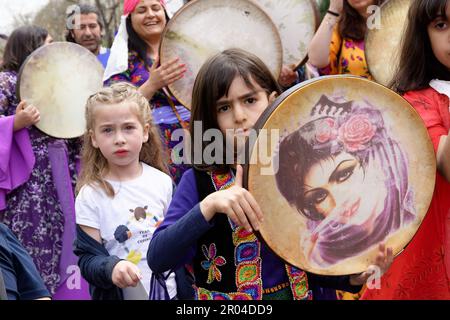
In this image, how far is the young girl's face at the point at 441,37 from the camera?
93.6 inches

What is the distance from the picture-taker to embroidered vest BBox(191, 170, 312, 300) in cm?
215

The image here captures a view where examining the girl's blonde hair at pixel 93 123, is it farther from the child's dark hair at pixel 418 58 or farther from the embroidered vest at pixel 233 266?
the child's dark hair at pixel 418 58

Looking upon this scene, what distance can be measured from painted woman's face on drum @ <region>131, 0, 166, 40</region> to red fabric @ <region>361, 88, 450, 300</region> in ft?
7.12

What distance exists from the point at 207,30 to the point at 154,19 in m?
0.61

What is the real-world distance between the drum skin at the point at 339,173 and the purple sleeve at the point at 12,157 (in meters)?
2.79

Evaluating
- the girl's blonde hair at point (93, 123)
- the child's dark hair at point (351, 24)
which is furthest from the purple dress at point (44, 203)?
the child's dark hair at point (351, 24)


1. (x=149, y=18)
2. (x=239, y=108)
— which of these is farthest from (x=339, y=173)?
(x=149, y=18)

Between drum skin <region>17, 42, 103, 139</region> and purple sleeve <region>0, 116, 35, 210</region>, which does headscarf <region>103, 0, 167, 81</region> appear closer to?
drum skin <region>17, 42, 103, 139</region>

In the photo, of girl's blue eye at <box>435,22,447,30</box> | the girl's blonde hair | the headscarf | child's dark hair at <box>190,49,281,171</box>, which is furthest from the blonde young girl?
girl's blue eye at <box>435,22,447,30</box>

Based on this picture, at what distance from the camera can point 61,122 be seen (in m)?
4.42

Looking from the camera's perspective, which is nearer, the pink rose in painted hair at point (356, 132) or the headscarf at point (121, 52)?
the pink rose in painted hair at point (356, 132)

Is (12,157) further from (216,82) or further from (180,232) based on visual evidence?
(180,232)

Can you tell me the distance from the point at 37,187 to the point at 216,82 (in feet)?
8.32
